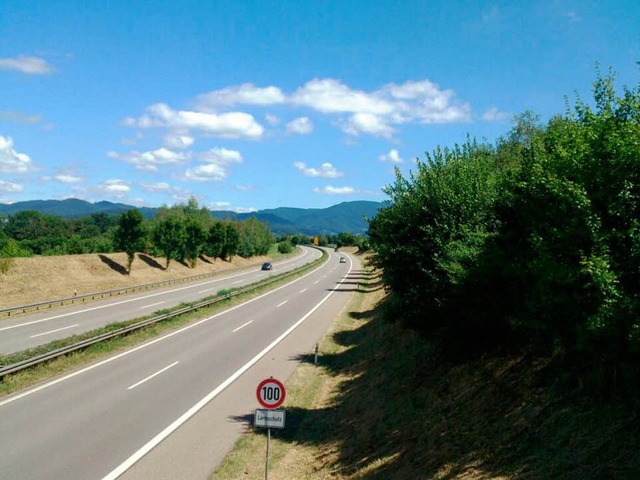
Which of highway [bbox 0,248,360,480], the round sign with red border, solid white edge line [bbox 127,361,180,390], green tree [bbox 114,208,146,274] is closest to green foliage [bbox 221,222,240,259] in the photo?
green tree [bbox 114,208,146,274]

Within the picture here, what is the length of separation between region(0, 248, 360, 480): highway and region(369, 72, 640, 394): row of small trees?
276 inches

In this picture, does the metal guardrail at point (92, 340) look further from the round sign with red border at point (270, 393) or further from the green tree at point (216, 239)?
the green tree at point (216, 239)

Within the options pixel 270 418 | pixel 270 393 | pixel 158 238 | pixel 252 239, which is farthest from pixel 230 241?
pixel 270 418

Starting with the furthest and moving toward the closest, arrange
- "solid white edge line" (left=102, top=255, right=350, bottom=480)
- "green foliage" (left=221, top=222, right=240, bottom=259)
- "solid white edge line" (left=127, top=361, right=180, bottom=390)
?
1. "green foliage" (left=221, top=222, right=240, bottom=259)
2. "solid white edge line" (left=127, top=361, right=180, bottom=390)
3. "solid white edge line" (left=102, top=255, right=350, bottom=480)

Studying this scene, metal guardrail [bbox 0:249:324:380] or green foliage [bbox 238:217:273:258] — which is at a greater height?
green foliage [bbox 238:217:273:258]

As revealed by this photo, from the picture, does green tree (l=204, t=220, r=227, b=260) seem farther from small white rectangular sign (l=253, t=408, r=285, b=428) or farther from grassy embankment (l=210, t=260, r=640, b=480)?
small white rectangular sign (l=253, t=408, r=285, b=428)

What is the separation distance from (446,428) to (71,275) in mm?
47547

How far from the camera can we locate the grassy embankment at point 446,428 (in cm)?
781

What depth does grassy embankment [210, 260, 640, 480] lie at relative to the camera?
781 cm

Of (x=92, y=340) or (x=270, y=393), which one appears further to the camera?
(x=92, y=340)

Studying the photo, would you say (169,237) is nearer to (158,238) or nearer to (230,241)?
(158,238)

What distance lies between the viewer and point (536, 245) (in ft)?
26.5

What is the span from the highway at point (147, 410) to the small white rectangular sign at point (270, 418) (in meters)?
2.15

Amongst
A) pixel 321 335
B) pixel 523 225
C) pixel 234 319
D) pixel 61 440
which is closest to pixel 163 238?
pixel 234 319
